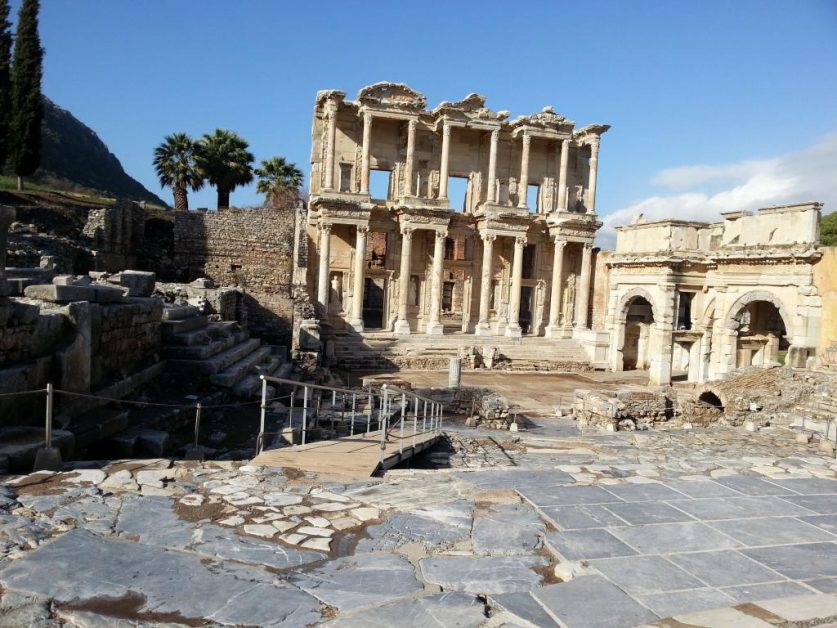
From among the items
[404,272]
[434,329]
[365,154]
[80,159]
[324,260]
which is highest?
[80,159]

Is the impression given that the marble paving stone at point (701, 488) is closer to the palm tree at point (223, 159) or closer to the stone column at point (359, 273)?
the stone column at point (359, 273)

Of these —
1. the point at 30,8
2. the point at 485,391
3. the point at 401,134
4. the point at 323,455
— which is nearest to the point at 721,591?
the point at 323,455

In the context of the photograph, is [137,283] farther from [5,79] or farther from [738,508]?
[5,79]

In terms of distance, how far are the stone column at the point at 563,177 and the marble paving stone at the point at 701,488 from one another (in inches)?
1030

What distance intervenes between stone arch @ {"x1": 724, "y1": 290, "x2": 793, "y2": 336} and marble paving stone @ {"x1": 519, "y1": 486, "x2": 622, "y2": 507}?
1753cm

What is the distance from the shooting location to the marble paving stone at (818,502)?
5.67 metres

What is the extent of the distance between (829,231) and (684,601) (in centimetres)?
4740

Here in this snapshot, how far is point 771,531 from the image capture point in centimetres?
498

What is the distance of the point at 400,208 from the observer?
2858cm

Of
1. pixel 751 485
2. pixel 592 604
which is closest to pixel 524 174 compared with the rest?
pixel 751 485

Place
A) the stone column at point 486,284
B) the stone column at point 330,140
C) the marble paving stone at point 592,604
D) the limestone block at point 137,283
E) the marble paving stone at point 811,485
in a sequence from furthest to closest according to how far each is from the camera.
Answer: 1. the stone column at point 486,284
2. the stone column at point 330,140
3. the limestone block at point 137,283
4. the marble paving stone at point 811,485
5. the marble paving stone at point 592,604

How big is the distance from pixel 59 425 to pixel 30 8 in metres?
38.2

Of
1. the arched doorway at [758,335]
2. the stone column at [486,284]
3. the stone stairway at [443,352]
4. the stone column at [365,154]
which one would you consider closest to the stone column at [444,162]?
the stone column at [486,284]

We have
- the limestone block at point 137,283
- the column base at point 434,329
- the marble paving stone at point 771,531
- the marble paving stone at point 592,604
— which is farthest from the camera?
the column base at point 434,329
